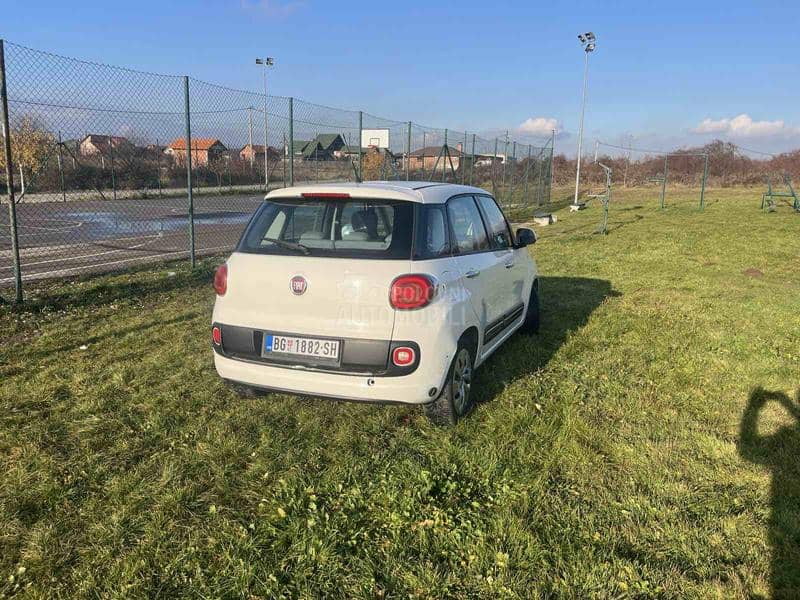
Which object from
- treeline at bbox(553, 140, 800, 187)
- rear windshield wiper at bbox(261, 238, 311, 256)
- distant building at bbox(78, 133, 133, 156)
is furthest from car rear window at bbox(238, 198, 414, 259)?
treeline at bbox(553, 140, 800, 187)

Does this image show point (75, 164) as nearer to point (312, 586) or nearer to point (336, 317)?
point (336, 317)

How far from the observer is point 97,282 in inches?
305

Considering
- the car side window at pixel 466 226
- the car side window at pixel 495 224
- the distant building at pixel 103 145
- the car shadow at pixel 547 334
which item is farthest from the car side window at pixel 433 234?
the distant building at pixel 103 145

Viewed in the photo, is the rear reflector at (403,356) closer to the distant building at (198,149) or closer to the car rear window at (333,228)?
the car rear window at (333,228)

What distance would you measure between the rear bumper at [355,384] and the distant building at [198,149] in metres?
7.83

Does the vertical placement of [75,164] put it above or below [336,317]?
above

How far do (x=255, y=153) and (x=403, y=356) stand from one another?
13080 millimetres

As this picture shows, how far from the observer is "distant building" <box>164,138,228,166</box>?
10.9 metres

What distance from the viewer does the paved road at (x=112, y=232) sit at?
9.41m

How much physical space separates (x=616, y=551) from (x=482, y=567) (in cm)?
64

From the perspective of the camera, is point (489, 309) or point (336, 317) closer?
point (336, 317)

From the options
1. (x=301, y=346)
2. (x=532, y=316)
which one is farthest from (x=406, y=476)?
(x=532, y=316)

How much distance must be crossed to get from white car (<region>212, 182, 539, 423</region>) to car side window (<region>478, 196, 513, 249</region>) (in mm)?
876

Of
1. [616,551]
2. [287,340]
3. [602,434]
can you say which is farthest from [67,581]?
[602,434]
